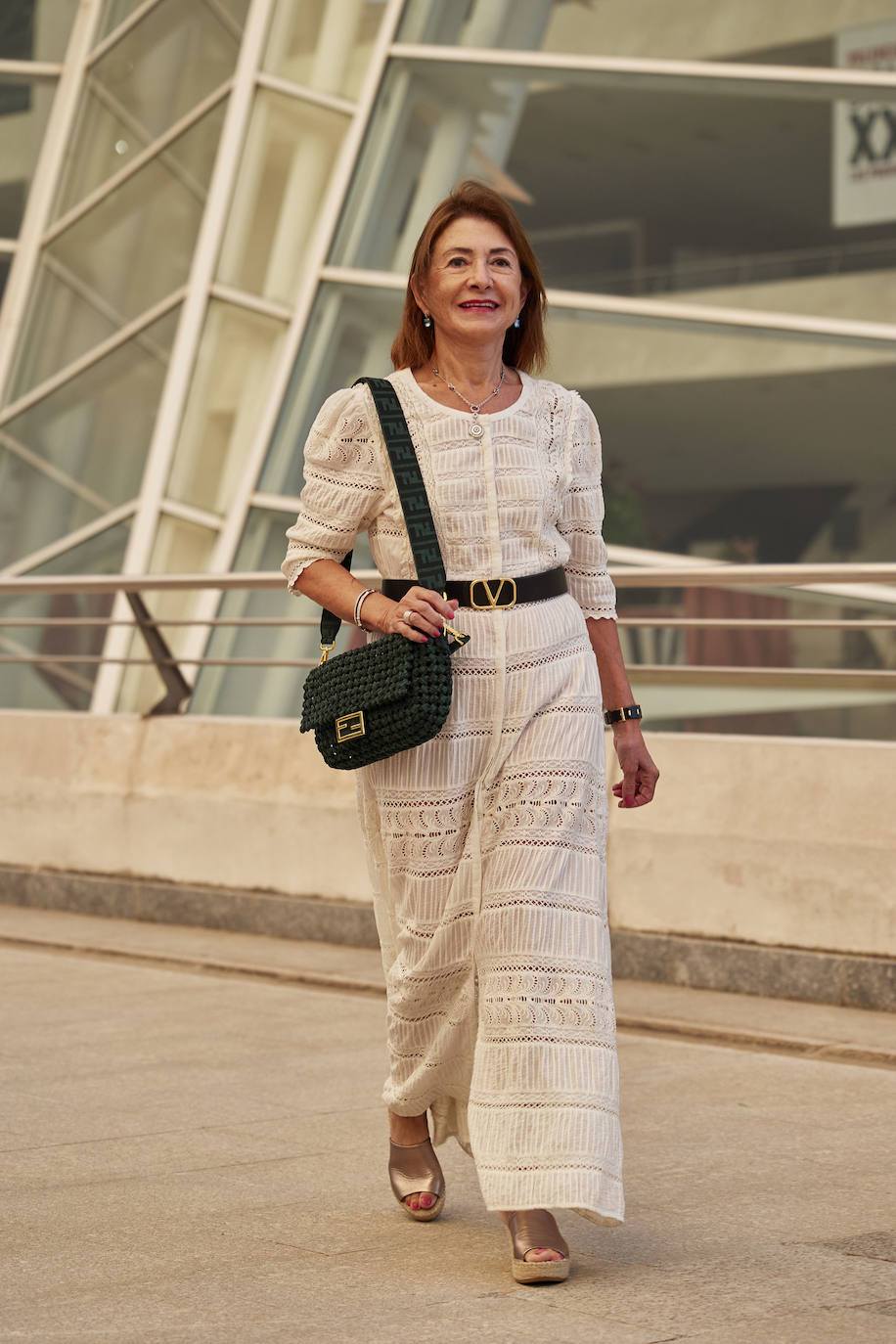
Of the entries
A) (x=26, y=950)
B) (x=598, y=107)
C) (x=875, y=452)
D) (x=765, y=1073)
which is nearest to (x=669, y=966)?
(x=765, y=1073)

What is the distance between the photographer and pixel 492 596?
405 centimetres

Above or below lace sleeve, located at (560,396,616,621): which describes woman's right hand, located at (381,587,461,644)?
below

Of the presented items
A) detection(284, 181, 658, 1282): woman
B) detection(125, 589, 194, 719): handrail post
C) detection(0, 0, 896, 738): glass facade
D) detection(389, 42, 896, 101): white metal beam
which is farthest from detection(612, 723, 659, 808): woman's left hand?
detection(389, 42, 896, 101): white metal beam

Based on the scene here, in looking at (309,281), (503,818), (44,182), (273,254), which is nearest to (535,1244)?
(503,818)

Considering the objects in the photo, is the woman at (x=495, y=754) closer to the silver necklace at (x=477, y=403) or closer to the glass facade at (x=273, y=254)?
the silver necklace at (x=477, y=403)

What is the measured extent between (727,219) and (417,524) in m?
23.5

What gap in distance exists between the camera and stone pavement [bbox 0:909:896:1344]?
3518 millimetres

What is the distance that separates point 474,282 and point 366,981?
3.92 meters

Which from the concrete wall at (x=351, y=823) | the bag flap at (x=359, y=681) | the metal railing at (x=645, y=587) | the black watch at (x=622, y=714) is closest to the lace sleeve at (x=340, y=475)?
the bag flap at (x=359, y=681)

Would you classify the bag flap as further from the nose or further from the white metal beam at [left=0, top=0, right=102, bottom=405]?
the white metal beam at [left=0, top=0, right=102, bottom=405]

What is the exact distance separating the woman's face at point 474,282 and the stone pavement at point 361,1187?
6.38 ft

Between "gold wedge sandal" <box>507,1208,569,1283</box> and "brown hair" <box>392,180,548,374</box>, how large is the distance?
1836 mm

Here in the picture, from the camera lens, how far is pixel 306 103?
16.5 meters

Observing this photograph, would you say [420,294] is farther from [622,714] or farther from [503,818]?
[503,818]
